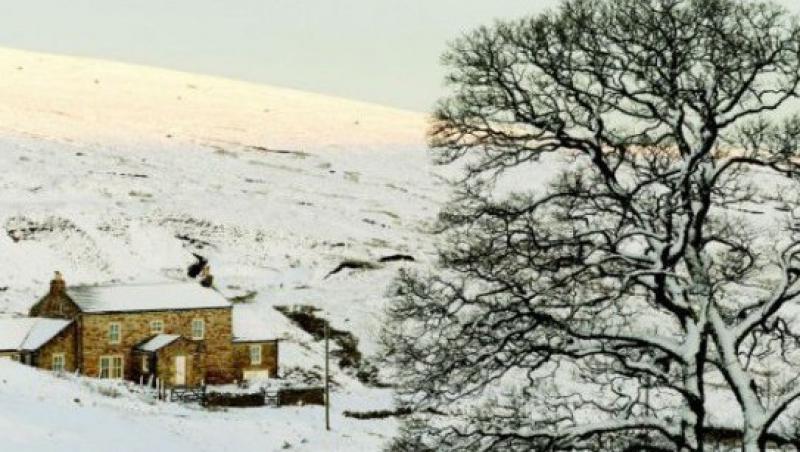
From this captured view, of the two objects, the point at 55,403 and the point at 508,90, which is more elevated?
the point at 508,90

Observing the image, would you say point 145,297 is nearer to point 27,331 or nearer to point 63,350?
point 63,350

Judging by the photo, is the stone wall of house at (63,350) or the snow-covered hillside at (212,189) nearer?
the stone wall of house at (63,350)

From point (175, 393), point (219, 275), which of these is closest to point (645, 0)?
point (175, 393)

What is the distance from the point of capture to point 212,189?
9469 cm

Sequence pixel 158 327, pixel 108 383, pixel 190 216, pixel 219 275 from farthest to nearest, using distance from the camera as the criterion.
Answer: pixel 190 216
pixel 219 275
pixel 158 327
pixel 108 383

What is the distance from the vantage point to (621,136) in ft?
45.2

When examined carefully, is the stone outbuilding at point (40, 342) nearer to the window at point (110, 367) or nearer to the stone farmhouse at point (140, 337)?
the stone farmhouse at point (140, 337)

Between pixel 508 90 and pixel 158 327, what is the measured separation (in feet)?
162

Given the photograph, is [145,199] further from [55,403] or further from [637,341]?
[637,341]

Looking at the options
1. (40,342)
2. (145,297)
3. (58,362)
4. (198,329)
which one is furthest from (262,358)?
(40,342)

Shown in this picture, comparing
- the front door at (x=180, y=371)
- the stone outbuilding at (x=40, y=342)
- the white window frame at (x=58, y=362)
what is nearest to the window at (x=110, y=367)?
the stone outbuilding at (x=40, y=342)

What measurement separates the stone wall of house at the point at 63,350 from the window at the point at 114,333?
1843mm

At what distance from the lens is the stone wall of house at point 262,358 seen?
6100 cm

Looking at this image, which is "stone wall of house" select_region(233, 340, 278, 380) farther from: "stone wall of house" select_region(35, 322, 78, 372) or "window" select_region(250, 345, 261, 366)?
"stone wall of house" select_region(35, 322, 78, 372)
